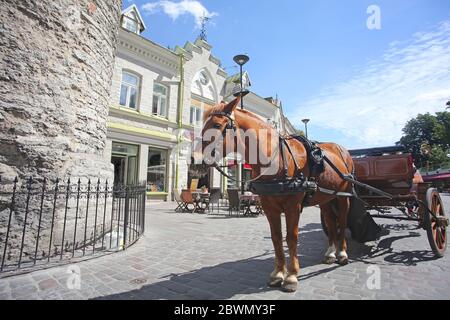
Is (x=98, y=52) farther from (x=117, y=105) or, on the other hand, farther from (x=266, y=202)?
(x=117, y=105)

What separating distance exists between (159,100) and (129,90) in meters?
2.14

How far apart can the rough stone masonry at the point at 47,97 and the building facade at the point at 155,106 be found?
8.89 meters

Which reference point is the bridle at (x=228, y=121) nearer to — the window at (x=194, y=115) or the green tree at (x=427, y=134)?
the window at (x=194, y=115)

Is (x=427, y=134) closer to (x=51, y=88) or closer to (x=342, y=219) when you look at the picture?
(x=342, y=219)

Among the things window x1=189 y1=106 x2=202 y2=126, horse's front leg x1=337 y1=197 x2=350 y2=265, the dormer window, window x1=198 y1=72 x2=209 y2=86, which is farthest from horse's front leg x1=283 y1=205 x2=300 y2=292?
window x1=198 y1=72 x2=209 y2=86

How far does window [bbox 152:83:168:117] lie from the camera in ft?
54.8

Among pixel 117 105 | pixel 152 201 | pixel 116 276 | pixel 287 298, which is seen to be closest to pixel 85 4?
pixel 116 276

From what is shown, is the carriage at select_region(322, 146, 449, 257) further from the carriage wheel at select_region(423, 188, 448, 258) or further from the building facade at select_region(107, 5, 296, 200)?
the building facade at select_region(107, 5, 296, 200)

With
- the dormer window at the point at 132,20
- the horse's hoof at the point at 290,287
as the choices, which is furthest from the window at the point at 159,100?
the horse's hoof at the point at 290,287

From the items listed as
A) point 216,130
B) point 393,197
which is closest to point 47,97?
point 216,130

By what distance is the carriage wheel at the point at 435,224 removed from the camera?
4090mm
